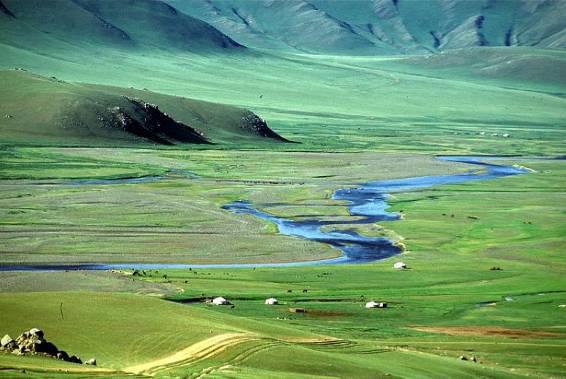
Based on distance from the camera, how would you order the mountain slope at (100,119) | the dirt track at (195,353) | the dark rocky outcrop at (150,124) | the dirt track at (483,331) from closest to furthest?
the dirt track at (195,353) → the dirt track at (483,331) → the mountain slope at (100,119) → the dark rocky outcrop at (150,124)

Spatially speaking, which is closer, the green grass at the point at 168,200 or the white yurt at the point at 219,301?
the white yurt at the point at 219,301

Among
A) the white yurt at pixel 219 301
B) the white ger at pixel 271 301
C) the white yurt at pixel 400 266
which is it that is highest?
the white yurt at pixel 400 266

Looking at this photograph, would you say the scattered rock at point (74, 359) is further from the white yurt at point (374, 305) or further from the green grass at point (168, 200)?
the green grass at point (168, 200)

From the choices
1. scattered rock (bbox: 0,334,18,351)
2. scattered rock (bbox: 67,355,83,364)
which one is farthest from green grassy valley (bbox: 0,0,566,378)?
scattered rock (bbox: 67,355,83,364)

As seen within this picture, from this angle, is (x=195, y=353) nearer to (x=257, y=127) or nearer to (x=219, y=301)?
(x=219, y=301)

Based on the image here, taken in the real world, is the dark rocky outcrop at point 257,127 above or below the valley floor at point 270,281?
above

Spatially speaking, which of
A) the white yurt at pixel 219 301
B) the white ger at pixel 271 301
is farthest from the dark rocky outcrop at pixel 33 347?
the white ger at pixel 271 301

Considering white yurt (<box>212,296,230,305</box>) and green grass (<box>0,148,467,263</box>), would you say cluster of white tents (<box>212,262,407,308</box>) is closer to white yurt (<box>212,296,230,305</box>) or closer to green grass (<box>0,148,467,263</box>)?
white yurt (<box>212,296,230,305</box>)
